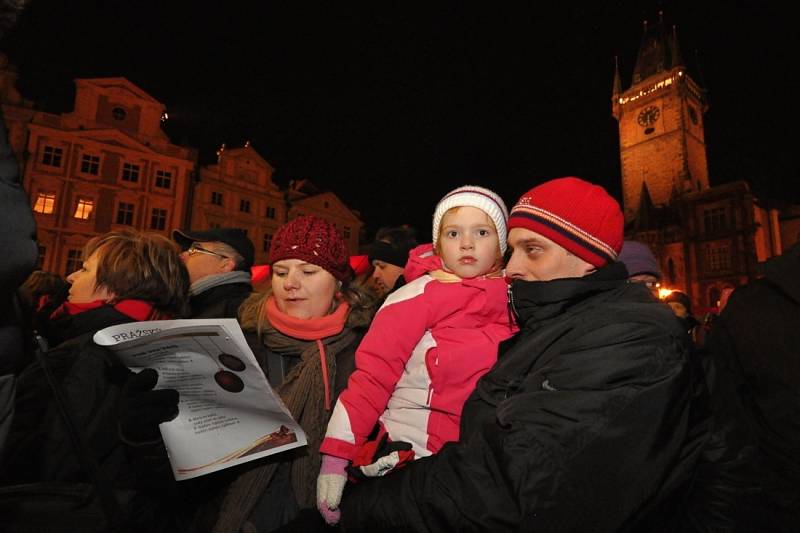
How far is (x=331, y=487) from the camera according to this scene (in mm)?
1947

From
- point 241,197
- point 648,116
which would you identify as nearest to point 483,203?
point 241,197

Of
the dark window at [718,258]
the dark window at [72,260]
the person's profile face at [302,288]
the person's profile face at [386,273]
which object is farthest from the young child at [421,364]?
the dark window at [718,258]

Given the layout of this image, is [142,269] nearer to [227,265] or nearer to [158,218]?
[227,265]

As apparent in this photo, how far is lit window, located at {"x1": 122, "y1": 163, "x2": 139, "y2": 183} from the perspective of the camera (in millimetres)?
24002

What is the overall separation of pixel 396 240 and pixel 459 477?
4429 mm

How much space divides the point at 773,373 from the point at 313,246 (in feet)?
8.64

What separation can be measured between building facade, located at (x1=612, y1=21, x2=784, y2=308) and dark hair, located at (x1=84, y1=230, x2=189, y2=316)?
124 feet

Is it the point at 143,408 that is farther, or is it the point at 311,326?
the point at 311,326

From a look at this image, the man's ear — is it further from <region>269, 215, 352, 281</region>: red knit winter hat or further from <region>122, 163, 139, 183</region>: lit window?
<region>122, 163, 139, 183</region>: lit window

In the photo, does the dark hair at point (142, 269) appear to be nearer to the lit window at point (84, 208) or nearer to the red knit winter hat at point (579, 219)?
the red knit winter hat at point (579, 219)

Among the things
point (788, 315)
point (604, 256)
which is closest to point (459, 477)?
point (604, 256)

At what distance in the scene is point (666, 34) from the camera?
52.3 metres

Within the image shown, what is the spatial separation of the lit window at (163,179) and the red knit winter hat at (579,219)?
27.5 metres

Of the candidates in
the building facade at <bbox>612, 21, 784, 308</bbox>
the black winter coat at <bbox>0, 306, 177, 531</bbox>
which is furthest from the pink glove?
the building facade at <bbox>612, 21, 784, 308</bbox>
